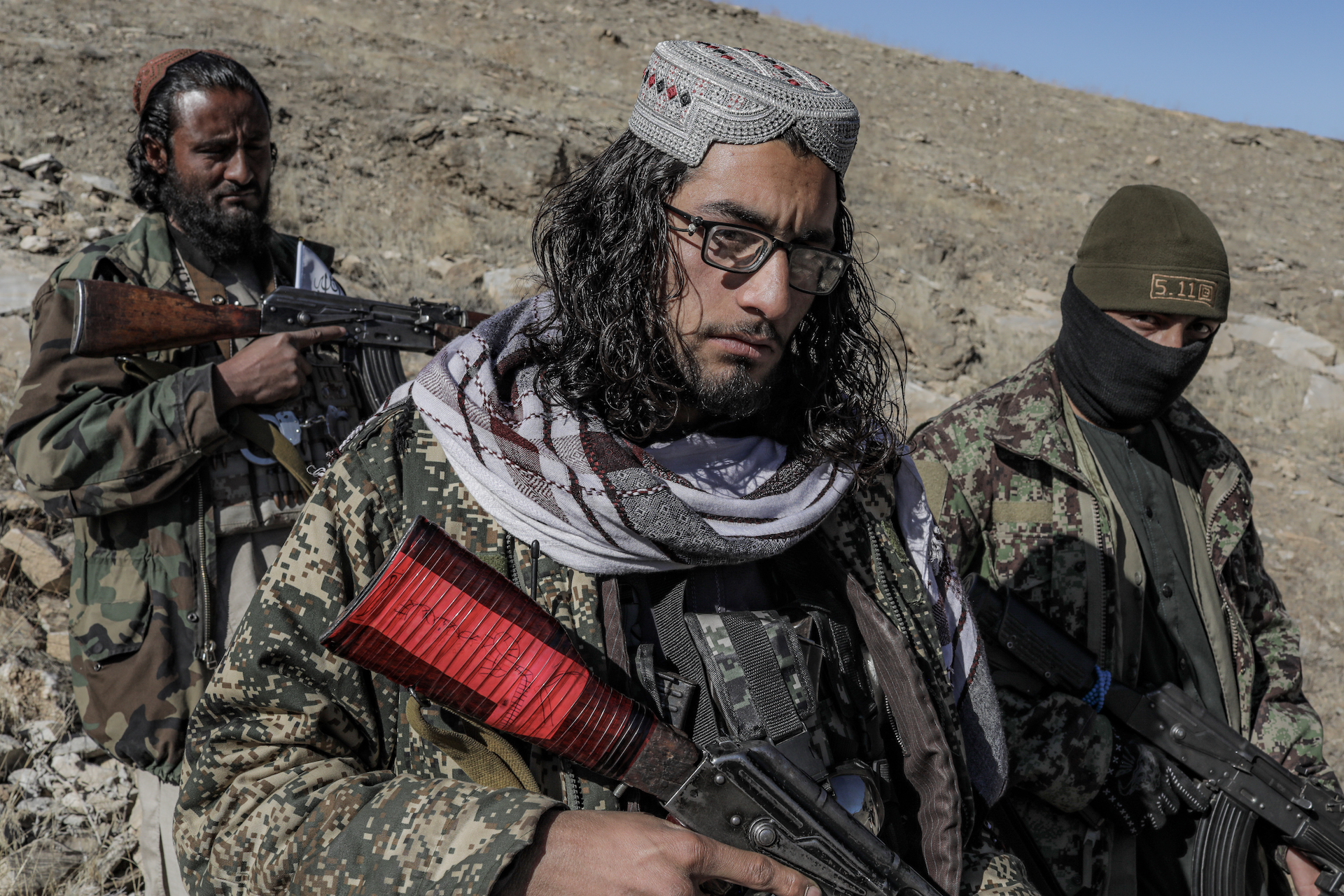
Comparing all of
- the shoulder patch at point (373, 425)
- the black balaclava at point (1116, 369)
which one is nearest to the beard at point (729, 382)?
the shoulder patch at point (373, 425)

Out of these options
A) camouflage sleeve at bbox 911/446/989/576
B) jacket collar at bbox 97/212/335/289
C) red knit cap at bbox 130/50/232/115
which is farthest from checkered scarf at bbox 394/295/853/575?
red knit cap at bbox 130/50/232/115

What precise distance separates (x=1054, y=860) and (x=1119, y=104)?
25896 millimetres

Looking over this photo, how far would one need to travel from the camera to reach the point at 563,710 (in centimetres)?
122

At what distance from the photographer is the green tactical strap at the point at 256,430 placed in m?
2.62

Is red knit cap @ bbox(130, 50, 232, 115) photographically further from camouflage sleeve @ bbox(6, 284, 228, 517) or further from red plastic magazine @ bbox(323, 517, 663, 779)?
red plastic magazine @ bbox(323, 517, 663, 779)

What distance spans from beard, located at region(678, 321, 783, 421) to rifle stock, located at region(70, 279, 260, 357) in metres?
1.68

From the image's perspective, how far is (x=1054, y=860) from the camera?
2.26m

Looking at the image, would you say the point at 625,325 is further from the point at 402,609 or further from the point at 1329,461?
the point at 1329,461

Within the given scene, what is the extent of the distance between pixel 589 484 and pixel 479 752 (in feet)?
1.25

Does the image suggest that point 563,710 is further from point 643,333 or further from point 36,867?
point 36,867

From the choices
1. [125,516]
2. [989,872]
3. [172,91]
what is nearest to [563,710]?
[989,872]

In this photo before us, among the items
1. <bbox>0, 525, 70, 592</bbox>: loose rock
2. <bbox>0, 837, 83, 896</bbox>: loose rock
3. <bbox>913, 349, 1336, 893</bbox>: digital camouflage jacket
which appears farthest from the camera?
<bbox>0, 525, 70, 592</bbox>: loose rock

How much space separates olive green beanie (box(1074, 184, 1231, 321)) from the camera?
8.28ft

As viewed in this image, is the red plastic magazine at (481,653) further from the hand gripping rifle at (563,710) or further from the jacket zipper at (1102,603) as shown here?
the jacket zipper at (1102,603)
